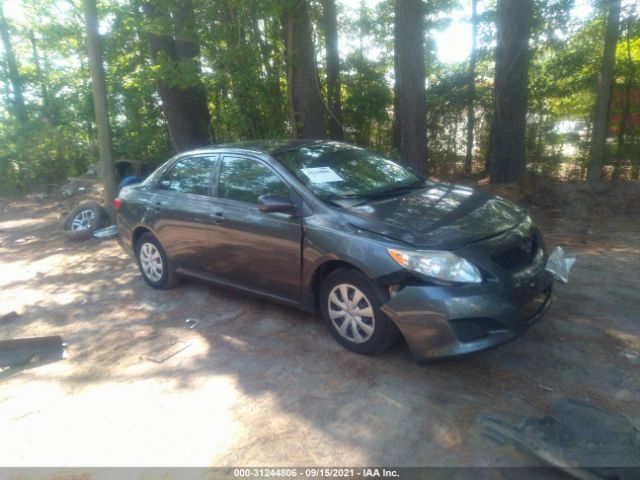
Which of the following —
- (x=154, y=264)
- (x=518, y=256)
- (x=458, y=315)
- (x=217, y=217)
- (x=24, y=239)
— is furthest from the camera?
(x=24, y=239)

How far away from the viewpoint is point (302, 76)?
28.8ft

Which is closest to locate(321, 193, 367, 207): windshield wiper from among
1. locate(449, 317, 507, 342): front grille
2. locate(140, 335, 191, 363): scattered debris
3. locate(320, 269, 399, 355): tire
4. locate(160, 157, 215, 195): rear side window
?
locate(320, 269, 399, 355): tire

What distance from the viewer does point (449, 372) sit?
3.49 meters

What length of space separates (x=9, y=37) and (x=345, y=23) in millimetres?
14918

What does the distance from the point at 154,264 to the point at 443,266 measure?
3843 mm

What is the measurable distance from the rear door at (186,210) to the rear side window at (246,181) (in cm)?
19

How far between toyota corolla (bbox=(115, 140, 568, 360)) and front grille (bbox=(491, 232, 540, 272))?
1 cm

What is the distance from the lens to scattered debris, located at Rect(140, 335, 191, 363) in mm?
4199

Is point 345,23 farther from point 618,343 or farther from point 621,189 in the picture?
point 618,343

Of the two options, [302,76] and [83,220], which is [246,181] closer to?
[302,76]

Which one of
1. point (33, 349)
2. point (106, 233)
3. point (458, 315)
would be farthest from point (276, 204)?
point (106, 233)

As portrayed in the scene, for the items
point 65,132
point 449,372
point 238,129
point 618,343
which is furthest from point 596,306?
point 65,132

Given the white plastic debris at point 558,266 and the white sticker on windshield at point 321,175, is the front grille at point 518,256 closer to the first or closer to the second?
the white plastic debris at point 558,266

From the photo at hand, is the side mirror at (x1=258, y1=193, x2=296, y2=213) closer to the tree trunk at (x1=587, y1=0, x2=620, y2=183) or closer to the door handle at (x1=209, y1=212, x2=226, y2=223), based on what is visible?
the door handle at (x1=209, y1=212, x2=226, y2=223)
